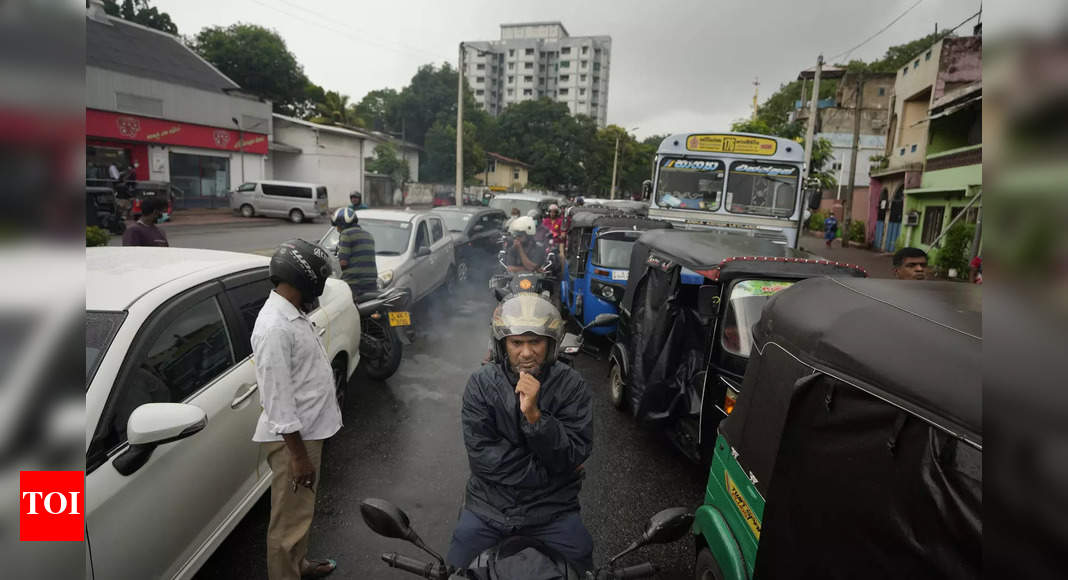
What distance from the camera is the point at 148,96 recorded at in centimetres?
2614

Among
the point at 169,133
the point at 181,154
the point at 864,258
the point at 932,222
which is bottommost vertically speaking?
the point at 864,258

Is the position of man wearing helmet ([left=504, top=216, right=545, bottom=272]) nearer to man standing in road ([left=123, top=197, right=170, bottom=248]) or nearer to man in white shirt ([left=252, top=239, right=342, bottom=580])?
man standing in road ([left=123, top=197, right=170, bottom=248])

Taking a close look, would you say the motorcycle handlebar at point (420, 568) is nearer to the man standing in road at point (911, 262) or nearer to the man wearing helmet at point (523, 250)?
the man standing in road at point (911, 262)

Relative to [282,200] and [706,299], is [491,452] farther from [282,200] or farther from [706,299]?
→ [282,200]

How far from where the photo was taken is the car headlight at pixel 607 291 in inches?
313

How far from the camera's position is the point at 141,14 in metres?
39.7

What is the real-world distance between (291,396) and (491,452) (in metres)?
1.09

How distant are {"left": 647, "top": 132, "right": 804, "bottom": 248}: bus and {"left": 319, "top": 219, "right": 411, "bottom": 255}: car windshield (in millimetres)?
4736

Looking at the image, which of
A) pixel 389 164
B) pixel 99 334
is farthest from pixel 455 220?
pixel 389 164

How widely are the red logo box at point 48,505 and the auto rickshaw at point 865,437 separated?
1.55 meters

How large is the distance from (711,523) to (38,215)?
116 inches

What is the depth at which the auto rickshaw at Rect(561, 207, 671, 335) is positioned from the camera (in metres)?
8.01

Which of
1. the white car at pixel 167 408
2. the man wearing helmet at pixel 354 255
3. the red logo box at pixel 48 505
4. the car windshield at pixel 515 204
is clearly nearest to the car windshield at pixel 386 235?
the man wearing helmet at pixel 354 255

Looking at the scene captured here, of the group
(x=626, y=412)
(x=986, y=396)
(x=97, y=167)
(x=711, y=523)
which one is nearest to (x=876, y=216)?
(x=626, y=412)
